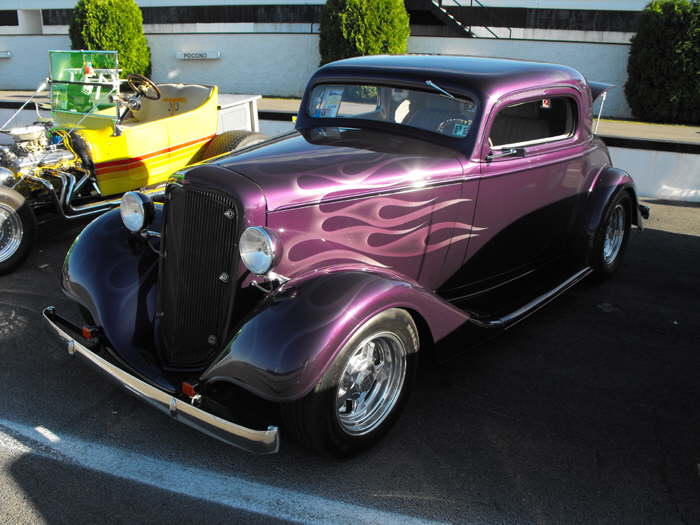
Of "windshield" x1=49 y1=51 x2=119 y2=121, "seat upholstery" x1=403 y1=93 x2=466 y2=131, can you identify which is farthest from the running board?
"windshield" x1=49 y1=51 x2=119 y2=121

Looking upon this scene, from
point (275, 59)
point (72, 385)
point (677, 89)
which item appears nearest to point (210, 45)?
point (275, 59)

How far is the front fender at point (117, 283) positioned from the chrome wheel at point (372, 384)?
104cm

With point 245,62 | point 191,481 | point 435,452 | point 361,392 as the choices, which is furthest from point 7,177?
point 245,62

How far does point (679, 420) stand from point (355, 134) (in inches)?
95.1

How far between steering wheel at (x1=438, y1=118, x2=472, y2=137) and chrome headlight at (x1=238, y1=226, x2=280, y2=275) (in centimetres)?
150

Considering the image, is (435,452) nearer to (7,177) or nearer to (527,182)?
(527,182)

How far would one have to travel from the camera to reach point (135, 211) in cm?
346

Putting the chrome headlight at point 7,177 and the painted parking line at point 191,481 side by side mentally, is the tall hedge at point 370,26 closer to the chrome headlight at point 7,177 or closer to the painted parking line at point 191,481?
the chrome headlight at point 7,177

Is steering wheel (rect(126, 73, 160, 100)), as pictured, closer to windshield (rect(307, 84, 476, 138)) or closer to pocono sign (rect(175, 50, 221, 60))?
windshield (rect(307, 84, 476, 138))

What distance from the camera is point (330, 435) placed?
108 inches

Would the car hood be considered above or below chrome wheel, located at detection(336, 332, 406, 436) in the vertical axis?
above

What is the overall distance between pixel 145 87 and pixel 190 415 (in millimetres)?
5296

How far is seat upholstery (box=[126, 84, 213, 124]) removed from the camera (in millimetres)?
7266

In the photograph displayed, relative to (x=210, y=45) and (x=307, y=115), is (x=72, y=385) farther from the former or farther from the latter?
(x=210, y=45)
